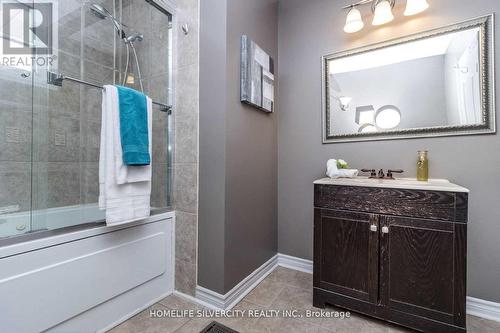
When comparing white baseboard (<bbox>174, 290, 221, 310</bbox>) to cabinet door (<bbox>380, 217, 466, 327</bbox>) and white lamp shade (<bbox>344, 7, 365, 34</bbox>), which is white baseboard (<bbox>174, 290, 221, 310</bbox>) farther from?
white lamp shade (<bbox>344, 7, 365, 34</bbox>)

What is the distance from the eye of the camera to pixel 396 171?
1.55 m

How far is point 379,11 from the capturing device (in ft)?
5.06

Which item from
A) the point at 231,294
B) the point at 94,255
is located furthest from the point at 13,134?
the point at 231,294

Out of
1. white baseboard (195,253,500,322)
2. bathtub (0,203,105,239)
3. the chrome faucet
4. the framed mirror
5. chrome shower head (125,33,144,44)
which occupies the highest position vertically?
chrome shower head (125,33,144,44)

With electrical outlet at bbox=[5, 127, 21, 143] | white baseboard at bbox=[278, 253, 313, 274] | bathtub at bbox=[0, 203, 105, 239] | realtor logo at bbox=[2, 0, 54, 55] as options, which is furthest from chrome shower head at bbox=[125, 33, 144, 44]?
white baseboard at bbox=[278, 253, 313, 274]

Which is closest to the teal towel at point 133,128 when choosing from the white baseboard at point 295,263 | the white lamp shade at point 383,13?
the white baseboard at point 295,263

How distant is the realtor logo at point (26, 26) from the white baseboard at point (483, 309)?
10.5 feet

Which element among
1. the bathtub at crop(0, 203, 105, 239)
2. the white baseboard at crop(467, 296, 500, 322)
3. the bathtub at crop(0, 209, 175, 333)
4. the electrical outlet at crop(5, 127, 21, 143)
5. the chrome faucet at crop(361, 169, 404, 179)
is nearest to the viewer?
the bathtub at crop(0, 209, 175, 333)

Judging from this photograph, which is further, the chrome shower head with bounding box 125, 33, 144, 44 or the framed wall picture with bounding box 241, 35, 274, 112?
the chrome shower head with bounding box 125, 33, 144, 44

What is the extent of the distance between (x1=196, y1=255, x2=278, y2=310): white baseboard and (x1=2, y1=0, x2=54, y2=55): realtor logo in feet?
6.32

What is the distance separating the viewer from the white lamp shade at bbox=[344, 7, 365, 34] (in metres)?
1.62

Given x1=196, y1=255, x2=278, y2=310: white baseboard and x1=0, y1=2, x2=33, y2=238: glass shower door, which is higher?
x1=0, y1=2, x2=33, y2=238: glass shower door

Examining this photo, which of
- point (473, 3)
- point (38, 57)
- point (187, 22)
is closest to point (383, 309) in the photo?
point (473, 3)

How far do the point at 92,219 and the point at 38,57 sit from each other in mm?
1132
